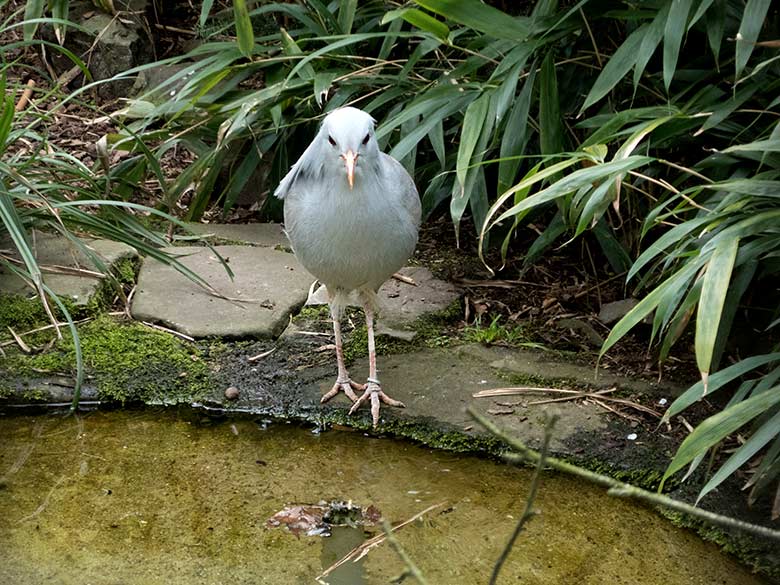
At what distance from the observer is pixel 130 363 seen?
165 inches

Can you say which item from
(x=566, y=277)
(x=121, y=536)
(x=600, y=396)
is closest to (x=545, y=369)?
(x=600, y=396)

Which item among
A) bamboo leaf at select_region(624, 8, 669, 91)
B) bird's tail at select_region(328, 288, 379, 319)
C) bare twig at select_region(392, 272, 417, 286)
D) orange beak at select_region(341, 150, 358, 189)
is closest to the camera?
orange beak at select_region(341, 150, 358, 189)

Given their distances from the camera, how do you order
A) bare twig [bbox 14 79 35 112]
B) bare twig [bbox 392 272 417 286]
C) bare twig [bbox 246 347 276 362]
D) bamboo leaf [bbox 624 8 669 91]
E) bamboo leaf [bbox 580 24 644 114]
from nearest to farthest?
bamboo leaf [bbox 624 8 669 91]
bamboo leaf [bbox 580 24 644 114]
bare twig [bbox 246 347 276 362]
bare twig [bbox 392 272 417 286]
bare twig [bbox 14 79 35 112]

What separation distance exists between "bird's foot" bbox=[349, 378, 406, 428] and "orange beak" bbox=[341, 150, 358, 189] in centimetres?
86

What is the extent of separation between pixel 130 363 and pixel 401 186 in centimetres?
130

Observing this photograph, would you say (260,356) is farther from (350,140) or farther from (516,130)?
(516,130)

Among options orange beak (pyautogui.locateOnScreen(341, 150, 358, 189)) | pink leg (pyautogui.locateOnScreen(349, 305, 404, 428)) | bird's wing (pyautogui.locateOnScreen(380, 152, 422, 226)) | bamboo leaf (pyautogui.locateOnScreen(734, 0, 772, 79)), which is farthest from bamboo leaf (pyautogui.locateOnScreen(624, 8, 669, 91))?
pink leg (pyautogui.locateOnScreen(349, 305, 404, 428))

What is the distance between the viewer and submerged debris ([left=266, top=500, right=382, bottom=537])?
10.9 feet

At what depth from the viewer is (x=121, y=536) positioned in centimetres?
327

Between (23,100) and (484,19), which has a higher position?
(484,19)

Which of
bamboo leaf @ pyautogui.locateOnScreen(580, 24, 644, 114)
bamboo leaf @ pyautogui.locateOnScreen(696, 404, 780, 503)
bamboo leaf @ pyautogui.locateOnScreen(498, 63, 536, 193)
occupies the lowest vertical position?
bamboo leaf @ pyautogui.locateOnScreen(696, 404, 780, 503)

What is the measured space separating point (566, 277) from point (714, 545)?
1.94 metres

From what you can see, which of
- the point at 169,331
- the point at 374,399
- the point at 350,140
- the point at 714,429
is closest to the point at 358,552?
the point at 374,399

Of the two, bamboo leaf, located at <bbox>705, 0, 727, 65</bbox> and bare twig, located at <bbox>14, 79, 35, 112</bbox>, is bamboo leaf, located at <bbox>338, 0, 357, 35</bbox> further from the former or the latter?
bare twig, located at <bbox>14, 79, 35, 112</bbox>
